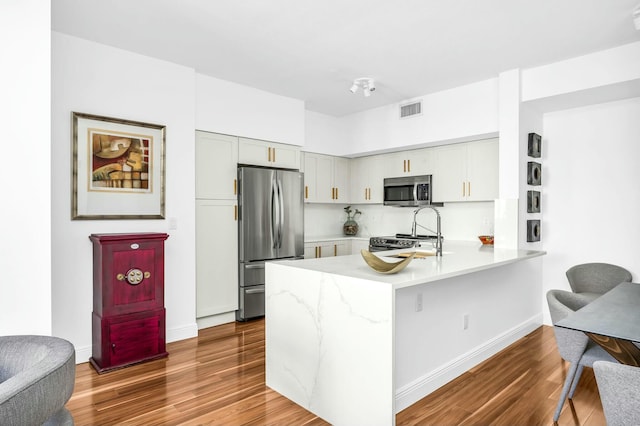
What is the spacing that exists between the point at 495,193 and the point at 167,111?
12.3 ft

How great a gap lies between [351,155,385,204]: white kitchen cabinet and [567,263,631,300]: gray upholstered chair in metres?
2.62

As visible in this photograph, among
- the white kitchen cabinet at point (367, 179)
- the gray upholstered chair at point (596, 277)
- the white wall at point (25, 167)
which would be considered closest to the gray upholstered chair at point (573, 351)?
the gray upholstered chair at point (596, 277)

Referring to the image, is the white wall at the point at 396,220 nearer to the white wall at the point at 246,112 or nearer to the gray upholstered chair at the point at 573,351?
the white wall at the point at 246,112

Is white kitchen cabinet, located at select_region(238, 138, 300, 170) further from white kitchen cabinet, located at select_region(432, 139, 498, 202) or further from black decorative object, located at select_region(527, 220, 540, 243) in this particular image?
black decorative object, located at select_region(527, 220, 540, 243)

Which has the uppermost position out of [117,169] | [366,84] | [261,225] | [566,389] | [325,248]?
[366,84]

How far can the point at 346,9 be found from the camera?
2.78 metres

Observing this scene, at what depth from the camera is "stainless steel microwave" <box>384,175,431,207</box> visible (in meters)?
5.07

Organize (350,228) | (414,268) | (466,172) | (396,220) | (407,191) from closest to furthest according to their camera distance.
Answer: (414,268)
(466,172)
(407,191)
(396,220)
(350,228)

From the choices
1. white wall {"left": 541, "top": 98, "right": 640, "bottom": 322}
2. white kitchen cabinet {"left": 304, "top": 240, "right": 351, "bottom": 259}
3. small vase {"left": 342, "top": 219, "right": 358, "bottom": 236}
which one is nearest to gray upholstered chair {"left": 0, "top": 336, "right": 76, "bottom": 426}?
white kitchen cabinet {"left": 304, "top": 240, "right": 351, "bottom": 259}

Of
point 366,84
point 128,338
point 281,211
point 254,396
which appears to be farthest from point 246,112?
point 254,396

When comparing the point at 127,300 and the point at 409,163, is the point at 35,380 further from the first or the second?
the point at 409,163

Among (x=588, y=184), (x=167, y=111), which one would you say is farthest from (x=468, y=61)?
(x=167, y=111)

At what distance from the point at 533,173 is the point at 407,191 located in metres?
1.57

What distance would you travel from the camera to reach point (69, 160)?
3211mm
